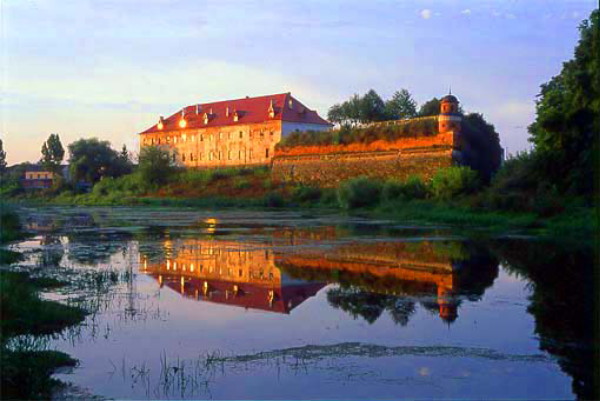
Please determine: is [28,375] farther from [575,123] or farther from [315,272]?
[575,123]

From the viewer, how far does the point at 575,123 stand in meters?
25.8

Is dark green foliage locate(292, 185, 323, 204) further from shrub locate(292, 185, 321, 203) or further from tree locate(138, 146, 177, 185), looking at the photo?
tree locate(138, 146, 177, 185)

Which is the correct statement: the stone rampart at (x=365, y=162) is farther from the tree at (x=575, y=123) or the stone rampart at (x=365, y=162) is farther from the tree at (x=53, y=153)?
the tree at (x=53, y=153)

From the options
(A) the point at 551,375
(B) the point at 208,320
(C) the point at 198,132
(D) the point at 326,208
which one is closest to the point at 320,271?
(B) the point at 208,320

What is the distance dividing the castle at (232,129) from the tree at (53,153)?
13903 mm

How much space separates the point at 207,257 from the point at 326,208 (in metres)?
30.0

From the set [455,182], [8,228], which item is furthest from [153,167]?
[8,228]

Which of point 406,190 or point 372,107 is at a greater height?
point 372,107

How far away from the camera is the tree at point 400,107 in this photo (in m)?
64.6

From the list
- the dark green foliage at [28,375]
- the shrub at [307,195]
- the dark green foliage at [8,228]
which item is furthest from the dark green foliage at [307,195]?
the dark green foliage at [28,375]

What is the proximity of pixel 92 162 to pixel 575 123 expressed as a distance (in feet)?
194

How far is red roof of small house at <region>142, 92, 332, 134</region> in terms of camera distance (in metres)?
67.6

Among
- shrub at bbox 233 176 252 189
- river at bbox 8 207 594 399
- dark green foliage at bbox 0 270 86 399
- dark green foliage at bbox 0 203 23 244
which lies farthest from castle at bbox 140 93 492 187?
dark green foliage at bbox 0 270 86 399

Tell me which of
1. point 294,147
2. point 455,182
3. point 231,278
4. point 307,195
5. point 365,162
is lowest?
point 231,278
